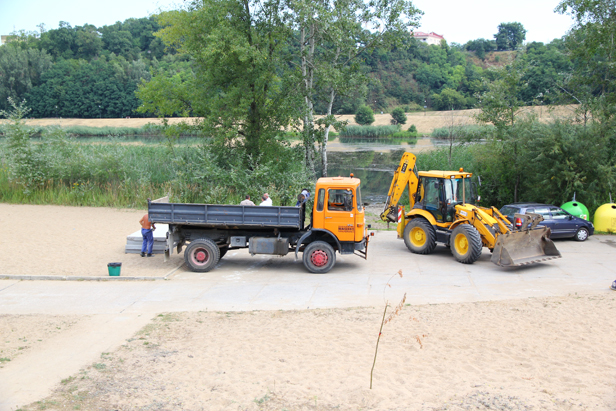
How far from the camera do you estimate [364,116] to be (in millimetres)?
76875

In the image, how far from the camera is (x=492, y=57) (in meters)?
138

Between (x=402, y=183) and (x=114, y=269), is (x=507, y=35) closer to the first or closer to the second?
(x=402, y=183)

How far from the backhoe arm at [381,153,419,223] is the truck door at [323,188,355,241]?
11.8 feet

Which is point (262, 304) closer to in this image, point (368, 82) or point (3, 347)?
point (3, 347)

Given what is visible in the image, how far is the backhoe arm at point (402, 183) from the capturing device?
51.6 ft

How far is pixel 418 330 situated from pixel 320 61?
64.0ft

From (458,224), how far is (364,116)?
6438cm

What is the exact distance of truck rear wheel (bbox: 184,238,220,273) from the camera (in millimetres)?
13039

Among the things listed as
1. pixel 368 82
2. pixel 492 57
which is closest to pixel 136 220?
pixel 368 82

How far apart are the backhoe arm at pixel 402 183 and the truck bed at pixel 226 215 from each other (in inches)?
173

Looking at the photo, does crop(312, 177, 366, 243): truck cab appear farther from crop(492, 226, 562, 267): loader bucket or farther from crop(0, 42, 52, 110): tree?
crop(0, 42, 52, 110): tree

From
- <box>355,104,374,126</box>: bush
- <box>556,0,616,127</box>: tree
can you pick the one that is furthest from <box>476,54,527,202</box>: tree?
<box>355,104,374,126</box>: bush

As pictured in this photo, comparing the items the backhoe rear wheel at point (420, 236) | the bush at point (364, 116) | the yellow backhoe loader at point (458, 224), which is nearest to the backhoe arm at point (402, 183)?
the yellow backhoe loader at point (458, 224)

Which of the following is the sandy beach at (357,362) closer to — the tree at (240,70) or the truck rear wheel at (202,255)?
the truck rear wheel at (202,255)
